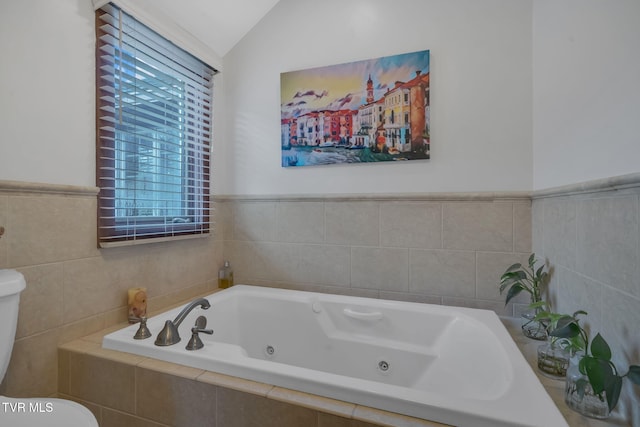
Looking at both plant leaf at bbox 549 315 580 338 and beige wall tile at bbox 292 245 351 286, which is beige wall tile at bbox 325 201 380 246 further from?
plant leaf at bbox 549 315 580 338

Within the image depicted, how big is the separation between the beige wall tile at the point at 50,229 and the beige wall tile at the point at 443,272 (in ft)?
5.49

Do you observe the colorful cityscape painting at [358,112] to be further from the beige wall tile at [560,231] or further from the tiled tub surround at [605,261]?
the tiled tub surround at [605,261]

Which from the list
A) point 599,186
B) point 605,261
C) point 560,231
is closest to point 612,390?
point 605,261

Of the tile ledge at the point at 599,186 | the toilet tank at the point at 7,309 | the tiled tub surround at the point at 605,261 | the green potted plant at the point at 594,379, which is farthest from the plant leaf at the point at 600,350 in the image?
the toilet tank at the point at 7,309

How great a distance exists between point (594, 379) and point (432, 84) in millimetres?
1583

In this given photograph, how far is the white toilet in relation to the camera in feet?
2.65

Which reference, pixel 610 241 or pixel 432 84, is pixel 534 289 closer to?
pixel 610 241

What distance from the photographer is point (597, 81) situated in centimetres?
102

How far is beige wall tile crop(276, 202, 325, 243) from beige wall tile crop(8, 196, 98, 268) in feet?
3.42

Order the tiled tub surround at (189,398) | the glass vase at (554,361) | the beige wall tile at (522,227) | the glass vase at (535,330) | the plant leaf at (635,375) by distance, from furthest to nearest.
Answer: the beige wall tile at (522,227), the glass vase at (535,330), the glass vase at (554,361), the tiled tub surround at (189,398), the plant leaf at (635,375)

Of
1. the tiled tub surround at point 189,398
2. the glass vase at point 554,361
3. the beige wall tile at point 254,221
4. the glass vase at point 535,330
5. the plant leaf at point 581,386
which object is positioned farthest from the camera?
the beige wall tile at point 254,221

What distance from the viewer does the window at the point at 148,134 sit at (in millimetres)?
1470

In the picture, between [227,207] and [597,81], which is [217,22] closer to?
[227,207]

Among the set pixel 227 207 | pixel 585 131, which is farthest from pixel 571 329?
pixel 227 207
